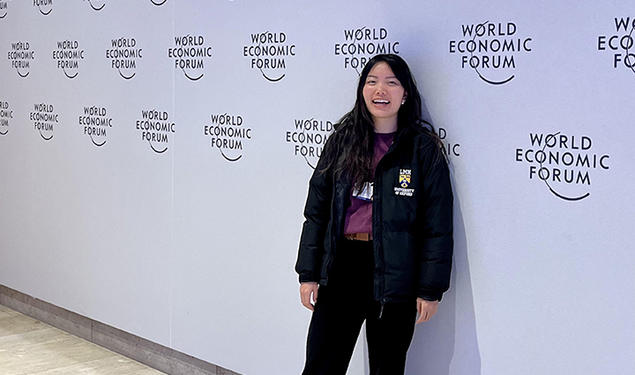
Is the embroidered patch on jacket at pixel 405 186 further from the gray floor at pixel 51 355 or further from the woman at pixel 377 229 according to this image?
the gray floor at pixel 51 355

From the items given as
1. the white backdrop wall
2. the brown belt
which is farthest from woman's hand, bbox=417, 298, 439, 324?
the brown belt

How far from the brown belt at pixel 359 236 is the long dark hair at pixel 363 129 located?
0.49 ft

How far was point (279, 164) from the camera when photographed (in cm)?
323

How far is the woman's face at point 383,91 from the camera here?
2660 millimetres

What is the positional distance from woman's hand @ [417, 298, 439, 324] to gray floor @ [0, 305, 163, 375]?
5.43 ft

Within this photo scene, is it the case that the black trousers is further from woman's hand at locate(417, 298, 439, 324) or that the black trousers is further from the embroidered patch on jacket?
the embroidered patch on jacket

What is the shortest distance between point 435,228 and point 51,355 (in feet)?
7.48

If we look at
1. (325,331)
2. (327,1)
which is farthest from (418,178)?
(327,1)

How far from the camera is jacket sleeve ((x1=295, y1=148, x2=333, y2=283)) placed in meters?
2.78

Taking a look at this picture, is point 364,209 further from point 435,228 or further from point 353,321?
point 353,321

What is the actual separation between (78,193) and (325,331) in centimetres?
193

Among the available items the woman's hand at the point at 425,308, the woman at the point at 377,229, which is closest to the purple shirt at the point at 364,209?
the woman at the point at 377,229

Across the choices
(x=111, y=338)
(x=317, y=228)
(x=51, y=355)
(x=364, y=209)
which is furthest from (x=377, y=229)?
(x=51, y=355)

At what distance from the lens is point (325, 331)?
2.77 m
